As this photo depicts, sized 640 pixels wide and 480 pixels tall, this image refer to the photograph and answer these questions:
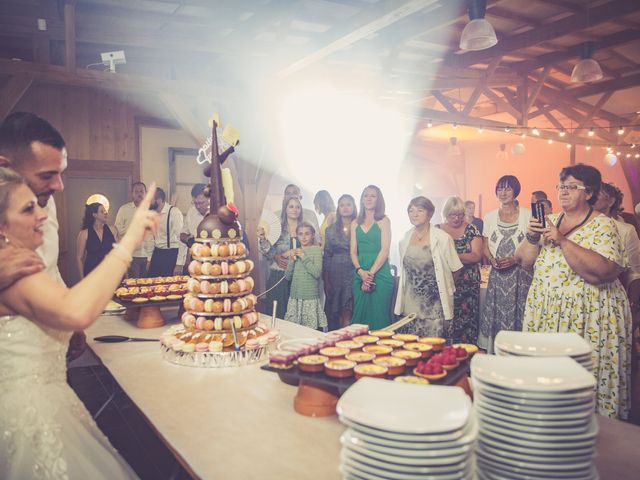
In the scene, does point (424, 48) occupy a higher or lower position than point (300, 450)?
higher

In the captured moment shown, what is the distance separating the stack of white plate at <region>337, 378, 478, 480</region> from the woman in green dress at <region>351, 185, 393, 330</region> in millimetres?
3467

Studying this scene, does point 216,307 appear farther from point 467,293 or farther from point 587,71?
point 587,71

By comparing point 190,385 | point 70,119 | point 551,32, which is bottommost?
point 190,385

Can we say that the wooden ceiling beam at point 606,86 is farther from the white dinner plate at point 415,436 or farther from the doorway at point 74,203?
the white dinner plate at point 415,436

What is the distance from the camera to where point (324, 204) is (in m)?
5.78

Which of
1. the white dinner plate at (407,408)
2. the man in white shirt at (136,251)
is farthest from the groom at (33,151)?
the man in white shirt at (136,251)

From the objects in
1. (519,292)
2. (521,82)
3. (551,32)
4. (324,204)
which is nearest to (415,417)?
(519,292)

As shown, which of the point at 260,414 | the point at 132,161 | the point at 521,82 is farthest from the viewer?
the point at 521,82

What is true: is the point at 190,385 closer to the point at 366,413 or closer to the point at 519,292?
the point at 366,413

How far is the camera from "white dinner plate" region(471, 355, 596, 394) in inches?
37.4

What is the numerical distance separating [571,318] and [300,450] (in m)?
1.89

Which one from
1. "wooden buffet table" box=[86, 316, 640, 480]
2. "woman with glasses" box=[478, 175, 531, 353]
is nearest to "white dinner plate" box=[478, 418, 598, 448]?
"wooden buffet table" box=[86, 316, 640, 480]

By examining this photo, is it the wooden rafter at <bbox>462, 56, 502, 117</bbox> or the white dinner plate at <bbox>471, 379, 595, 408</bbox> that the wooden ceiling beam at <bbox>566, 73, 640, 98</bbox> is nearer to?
the wooden rafter at <bbox>462, 56, 502, 117</bbox>

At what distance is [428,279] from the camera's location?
371 centimetres
